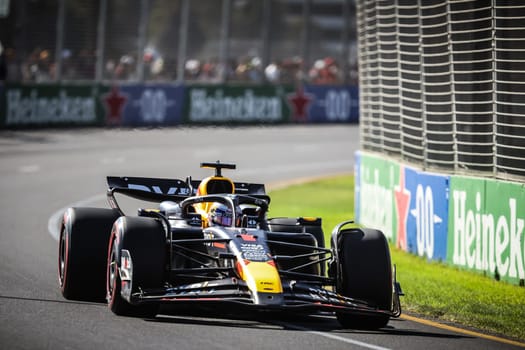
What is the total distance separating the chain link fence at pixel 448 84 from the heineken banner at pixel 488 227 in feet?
0.87

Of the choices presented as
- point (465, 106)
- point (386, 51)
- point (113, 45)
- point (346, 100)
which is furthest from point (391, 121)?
point (346, 100)

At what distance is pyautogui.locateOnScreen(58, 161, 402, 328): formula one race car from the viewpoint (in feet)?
31.2

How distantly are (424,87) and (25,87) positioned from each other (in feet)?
69.9

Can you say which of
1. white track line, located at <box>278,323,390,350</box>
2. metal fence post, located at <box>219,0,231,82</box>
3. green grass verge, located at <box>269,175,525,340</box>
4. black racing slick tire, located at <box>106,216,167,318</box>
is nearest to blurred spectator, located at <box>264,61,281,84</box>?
metal fence post, located at <box>219,0,231,82</box>

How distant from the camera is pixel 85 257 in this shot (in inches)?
428

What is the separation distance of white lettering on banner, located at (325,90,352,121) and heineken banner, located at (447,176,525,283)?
28.8 meters

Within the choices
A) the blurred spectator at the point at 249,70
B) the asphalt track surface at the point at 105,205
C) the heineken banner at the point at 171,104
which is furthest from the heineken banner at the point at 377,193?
the blurred spectator at the point at 249,70

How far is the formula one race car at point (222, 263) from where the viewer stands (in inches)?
374

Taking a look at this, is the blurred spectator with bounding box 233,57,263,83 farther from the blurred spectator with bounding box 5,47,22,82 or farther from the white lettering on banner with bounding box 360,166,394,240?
the white lettering on banner with bounding box 360,166,394,240

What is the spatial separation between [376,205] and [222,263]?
8186 mm

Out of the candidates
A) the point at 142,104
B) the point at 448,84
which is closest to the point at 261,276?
the point at 448,84

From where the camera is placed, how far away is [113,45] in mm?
39750

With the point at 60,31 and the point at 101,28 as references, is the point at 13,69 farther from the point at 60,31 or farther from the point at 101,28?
the point at 101,28

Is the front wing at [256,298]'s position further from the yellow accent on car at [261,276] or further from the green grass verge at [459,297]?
the green grass verge at [459,297]
